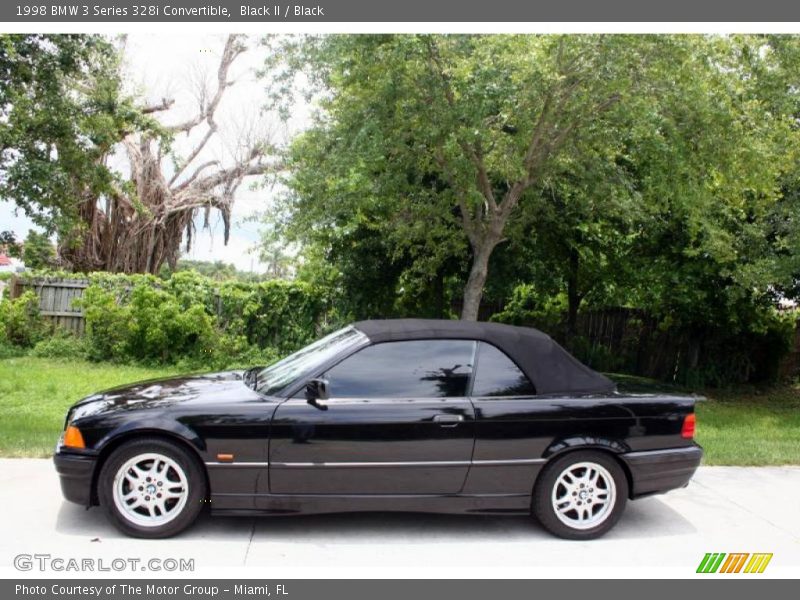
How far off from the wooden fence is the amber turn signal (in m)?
10.6

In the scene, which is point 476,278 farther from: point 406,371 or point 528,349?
point 406,371

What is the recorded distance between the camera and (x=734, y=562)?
182 inches

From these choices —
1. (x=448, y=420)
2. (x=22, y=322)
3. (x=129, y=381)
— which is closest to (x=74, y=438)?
(x=448, y=420)

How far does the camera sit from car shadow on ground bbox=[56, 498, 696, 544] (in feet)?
15.5

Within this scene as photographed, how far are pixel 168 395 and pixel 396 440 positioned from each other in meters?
1.63

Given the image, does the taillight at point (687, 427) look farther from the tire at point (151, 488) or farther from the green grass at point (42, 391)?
the green grass at point (42, 391)

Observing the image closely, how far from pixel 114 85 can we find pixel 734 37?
7860mm

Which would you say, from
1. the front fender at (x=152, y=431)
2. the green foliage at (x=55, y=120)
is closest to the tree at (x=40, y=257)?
the green foliage at (x=55, y=120)

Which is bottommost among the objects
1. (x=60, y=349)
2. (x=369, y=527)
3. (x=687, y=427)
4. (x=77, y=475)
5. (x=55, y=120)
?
(x=60, y=349)

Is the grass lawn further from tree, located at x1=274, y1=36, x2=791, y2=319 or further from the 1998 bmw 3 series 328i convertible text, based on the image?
tree, located at x1=274, y1=36, x2=791, y2=319

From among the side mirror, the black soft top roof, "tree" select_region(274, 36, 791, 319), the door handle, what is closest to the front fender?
the side mirror

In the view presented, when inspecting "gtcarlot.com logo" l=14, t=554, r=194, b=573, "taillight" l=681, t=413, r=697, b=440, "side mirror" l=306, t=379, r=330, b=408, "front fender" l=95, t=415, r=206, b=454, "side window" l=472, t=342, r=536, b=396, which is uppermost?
"side window" l=472, t=342, r=536, b=396

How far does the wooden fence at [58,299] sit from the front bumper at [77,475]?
10604 millimetres

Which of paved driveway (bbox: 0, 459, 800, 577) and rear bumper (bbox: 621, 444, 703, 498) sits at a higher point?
rear bumper (bbox: 621, 444, 703, 498)
